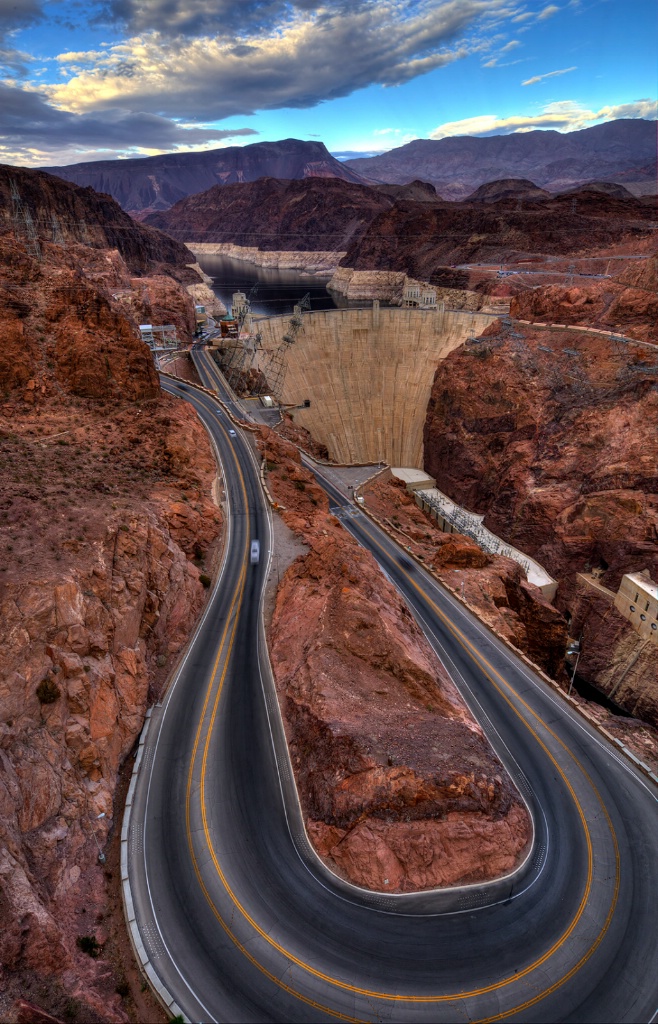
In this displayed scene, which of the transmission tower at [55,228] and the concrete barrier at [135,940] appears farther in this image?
the transmission tower at [55,228]

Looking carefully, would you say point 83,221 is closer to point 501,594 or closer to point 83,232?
point 83,232

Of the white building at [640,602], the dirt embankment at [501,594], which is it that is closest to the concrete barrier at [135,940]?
the dirt embankment at [501,594]

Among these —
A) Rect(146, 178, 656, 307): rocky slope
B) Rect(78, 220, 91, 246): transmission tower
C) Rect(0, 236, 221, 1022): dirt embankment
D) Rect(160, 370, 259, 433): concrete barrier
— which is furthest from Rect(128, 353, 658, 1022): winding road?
Rect(78, 220, 91, 246): transmission tower

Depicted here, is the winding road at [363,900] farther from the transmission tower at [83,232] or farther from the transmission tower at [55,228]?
the transmission tower at [83,232]

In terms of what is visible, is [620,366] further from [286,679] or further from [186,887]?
[186,887]

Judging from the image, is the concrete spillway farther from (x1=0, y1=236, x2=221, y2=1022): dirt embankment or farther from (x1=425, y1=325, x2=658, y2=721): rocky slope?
(x1=0, y1=236, x2=221, y2=1022): dirt embankment

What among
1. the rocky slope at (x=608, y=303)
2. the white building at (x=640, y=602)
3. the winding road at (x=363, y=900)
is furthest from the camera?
the rocky slope at (x=608, y=303)

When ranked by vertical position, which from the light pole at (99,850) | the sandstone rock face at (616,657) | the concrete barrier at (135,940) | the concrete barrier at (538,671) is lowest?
the sandstone rock face at (616,657)
